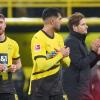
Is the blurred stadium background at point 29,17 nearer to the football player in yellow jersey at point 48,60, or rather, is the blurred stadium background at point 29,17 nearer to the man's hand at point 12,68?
the football player in yellow jersey at point 48,60

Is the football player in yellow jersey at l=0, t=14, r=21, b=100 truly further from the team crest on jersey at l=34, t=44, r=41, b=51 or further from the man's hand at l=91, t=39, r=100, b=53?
the man's hand at l=91, t=39, r=100, b=53

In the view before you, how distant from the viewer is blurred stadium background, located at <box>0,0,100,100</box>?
589 inches

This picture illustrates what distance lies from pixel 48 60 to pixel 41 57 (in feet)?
0.34

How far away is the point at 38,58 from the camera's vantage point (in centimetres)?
1062

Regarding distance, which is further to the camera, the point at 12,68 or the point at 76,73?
the point at 76,73

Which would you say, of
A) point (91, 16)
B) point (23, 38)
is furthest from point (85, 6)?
point (23, 38)

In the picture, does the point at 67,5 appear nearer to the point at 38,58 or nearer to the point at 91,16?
the point at 91,16

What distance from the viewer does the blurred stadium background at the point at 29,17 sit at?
15.0 metres

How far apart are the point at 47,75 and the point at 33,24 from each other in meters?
4.33

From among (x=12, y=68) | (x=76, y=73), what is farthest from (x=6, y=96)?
(x=76, y=73)

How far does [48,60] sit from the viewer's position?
10602 mm

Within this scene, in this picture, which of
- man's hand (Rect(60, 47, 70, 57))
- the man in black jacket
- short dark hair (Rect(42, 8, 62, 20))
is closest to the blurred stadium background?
the man in black jacket

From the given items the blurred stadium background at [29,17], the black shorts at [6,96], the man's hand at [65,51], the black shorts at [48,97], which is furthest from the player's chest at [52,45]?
the blurred stadium background at [29,17]

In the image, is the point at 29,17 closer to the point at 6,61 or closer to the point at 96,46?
the point at 96,46
